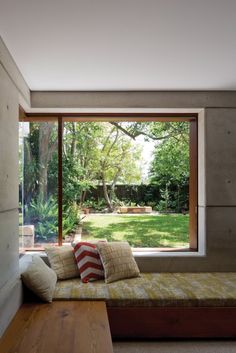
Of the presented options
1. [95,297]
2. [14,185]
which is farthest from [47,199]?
[95,297]

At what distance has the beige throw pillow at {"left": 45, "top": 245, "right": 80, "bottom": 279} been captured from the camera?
12.9ft

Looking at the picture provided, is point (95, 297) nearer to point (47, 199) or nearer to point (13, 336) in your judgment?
point (13, 336)

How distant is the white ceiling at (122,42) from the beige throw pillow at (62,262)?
1925mm

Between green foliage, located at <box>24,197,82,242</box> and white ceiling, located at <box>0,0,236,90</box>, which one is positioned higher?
white ceiling, located at <box>0,0,236,90</box>

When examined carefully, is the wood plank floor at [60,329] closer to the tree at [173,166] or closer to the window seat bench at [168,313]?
the window seat bench at [168,313]

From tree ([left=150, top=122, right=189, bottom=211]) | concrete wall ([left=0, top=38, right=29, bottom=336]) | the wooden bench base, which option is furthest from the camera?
tree ([left=150, top=122, right=189, bottom=211])

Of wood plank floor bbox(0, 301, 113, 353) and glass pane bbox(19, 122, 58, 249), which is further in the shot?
glass pane bbox(19, 122, 58, 249)

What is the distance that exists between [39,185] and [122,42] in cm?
231

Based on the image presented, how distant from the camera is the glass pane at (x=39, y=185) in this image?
442cm

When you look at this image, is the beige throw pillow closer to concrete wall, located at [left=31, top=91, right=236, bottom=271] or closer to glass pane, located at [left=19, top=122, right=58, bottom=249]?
glass pane, located at [left=19, top=122, right=58, bottom=249]

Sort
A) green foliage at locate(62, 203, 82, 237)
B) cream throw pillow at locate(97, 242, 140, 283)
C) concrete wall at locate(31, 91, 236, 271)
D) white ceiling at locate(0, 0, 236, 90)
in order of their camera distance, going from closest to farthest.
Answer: white ceiling at locate(0, 0, 236, 90), cream throw pillow at locate(97, 242, 140, 283), concrete wall at locate(31, 91, 236, 271), green foliage at locate(62, 203, 82, 237)

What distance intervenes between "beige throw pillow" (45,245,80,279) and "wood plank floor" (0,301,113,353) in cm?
58

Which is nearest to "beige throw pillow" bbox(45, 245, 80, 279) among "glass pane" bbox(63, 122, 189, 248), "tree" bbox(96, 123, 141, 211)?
"glass pane" bbox(63, 122, 189, 248)

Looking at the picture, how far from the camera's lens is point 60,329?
281cm
